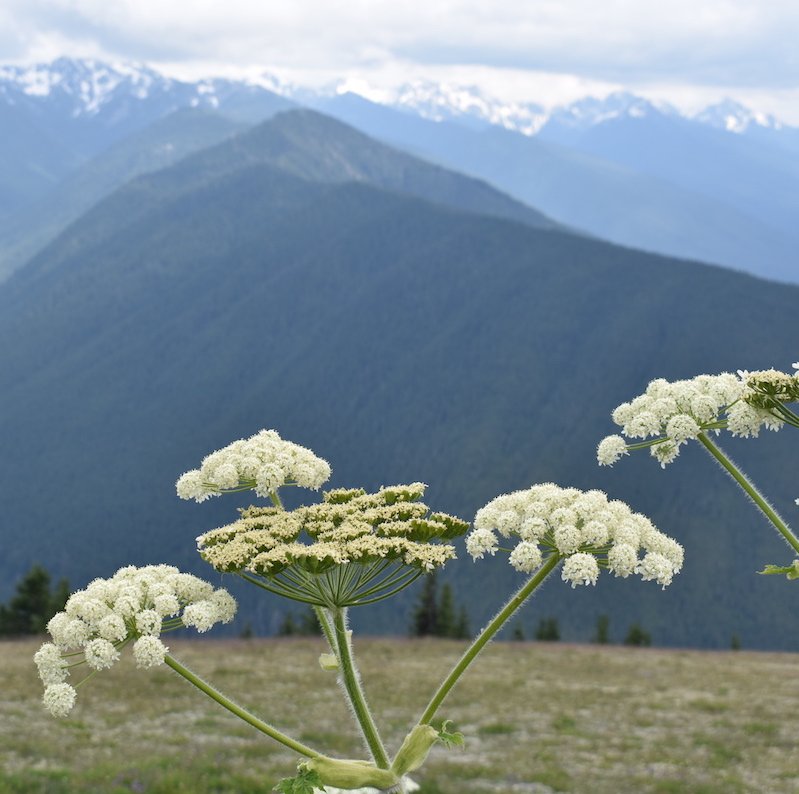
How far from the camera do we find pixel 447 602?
3583 inches

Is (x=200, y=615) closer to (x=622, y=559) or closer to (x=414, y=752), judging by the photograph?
(x=414, y=752)

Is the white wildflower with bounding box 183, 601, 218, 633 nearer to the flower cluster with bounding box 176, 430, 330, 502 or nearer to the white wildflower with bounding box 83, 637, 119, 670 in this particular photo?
the white wildflower with bounding box 83, 637, 119, 670

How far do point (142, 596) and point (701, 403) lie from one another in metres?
3.74

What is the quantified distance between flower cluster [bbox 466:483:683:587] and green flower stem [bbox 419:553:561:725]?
0.07 meters

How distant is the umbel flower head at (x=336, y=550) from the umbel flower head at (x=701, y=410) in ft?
4.39

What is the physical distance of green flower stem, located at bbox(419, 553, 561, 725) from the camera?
5.04m

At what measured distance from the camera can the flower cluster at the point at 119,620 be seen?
5.12m

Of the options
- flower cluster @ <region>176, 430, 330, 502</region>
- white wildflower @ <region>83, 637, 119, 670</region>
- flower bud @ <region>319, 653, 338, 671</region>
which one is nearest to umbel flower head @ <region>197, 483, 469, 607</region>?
flower cluster @ <region>176, 430, 330, 502</region>

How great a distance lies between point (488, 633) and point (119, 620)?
6.89 ft

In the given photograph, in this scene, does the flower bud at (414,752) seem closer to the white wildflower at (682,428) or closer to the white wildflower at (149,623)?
the white wildflower at (149,623)

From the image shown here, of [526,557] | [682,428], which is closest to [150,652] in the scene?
[526,557]

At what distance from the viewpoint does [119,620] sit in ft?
17.3

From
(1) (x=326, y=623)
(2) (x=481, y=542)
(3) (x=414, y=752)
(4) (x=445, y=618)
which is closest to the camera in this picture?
(3) (x=414, y=752)

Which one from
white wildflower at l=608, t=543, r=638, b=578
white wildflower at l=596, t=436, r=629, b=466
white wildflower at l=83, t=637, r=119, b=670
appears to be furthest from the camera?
white wildflower at l=596, t=436, r=629, b=466
